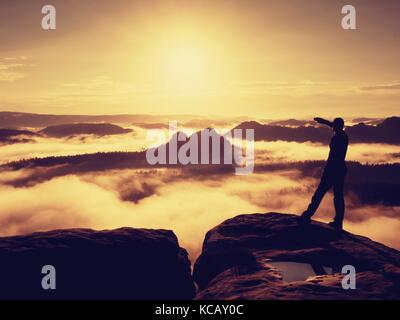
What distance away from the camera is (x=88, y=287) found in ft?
38.0

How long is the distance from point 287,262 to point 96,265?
5.32 metres

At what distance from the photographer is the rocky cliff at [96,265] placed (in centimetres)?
1130

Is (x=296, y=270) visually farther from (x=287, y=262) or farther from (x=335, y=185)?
(x=335, y=185)

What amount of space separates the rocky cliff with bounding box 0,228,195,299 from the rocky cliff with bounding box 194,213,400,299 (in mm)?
1366

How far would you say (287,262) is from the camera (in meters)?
11.7

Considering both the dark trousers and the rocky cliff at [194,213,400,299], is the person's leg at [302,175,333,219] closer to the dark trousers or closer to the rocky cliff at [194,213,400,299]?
the dark trousers

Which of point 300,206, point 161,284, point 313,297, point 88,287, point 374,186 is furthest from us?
point 374,186

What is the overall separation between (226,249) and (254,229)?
182cm

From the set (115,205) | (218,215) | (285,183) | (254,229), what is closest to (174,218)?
(218,215)

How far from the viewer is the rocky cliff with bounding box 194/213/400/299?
9125 mm

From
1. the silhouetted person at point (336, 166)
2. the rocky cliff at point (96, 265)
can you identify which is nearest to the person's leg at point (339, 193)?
the silhouetted person at point (336, 166)

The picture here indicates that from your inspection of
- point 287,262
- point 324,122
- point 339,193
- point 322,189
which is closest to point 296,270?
point 287,262

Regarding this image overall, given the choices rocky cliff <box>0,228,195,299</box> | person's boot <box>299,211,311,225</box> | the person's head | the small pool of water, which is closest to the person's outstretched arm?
the person's head
